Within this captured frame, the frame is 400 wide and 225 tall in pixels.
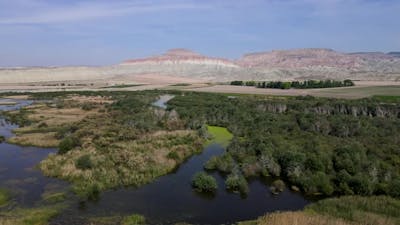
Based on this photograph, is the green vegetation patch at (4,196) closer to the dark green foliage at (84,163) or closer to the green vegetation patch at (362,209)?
the dark green foliage at (84,163)

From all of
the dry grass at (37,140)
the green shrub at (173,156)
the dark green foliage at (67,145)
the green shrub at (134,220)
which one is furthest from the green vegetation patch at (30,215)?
the dry grass at (37,140)

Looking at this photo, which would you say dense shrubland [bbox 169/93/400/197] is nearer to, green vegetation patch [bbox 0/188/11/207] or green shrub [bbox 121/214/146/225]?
green shrub [bbox 121/214/146/225]

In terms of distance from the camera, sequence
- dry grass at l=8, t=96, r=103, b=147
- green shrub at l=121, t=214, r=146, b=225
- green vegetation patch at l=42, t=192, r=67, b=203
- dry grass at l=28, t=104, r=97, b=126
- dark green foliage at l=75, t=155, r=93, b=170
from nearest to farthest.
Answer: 1. green shrub at l=121, t=214, r=146, b=225
2. green vegetation patch at l=42, t=192, r=67, b=203
3. dark green foliage at l=75, t=155, r=93, b=170
4. dry grass at l=8, t=96, r=103, b=147
5. dry grass at l=28, t=104, r=97, b=126

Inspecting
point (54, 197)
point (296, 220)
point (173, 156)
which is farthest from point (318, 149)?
point (54, 197)

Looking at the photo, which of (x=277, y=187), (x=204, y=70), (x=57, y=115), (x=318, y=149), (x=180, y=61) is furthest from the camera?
(x=180, y=61)

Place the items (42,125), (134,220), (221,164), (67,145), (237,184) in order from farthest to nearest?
(42,125), (67,145), (221,164), (237,184), (134,220)

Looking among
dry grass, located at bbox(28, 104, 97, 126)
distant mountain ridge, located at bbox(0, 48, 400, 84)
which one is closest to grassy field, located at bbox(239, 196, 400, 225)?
dry grass, located at bbox(28, 104, 97, 126)

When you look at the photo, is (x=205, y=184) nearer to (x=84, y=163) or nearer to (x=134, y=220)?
(x=134, y=220)

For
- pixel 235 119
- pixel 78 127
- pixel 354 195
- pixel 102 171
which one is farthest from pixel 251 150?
pixel 78 127
